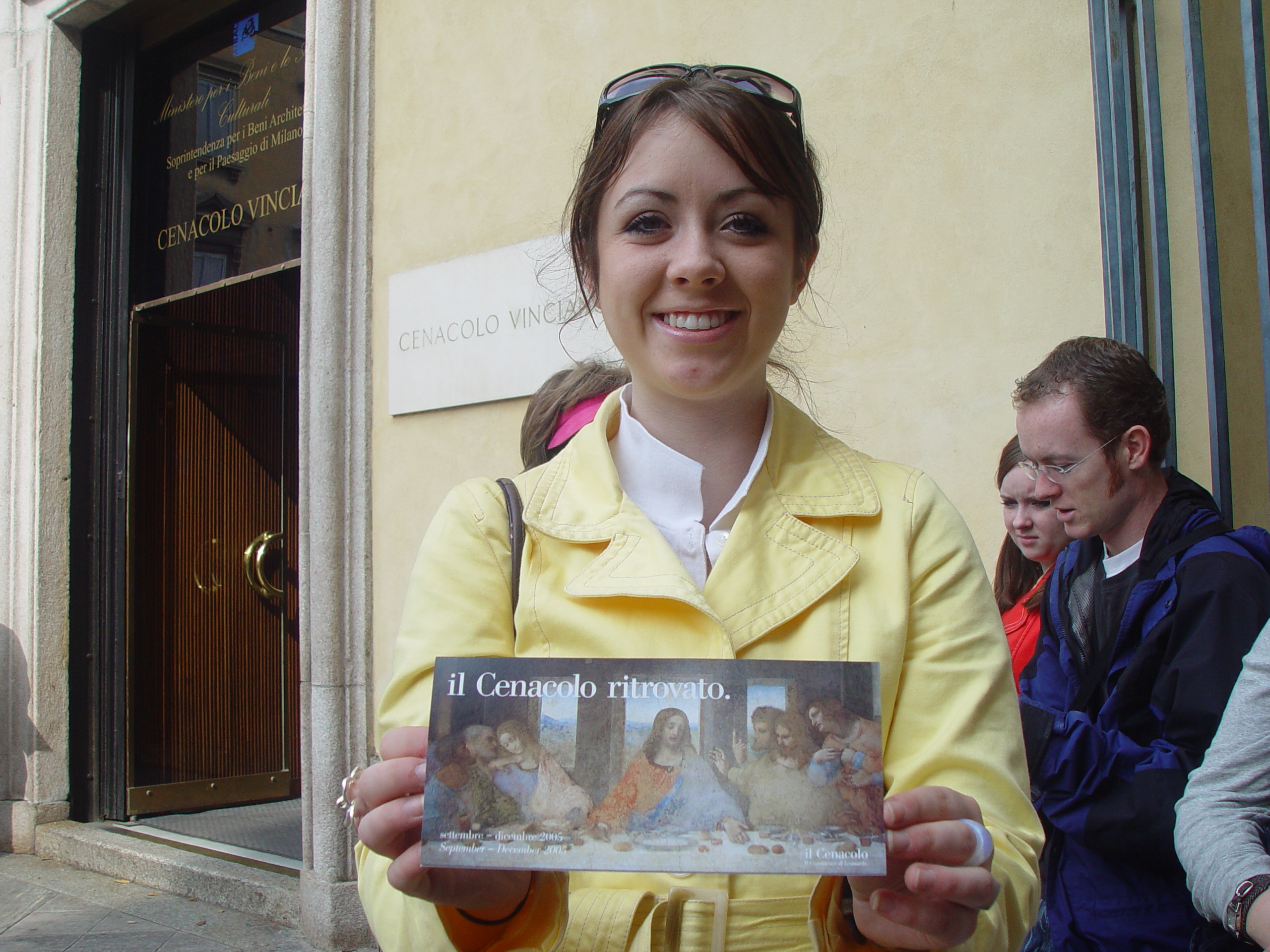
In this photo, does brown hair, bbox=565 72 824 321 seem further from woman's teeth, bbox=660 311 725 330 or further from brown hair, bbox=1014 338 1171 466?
brown hair, bbox=1014 338 1171 466

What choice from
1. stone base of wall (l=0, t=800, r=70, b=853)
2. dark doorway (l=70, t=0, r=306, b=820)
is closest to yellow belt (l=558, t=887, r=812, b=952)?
dark doorway (l=70, t=0, r=306, b=820)

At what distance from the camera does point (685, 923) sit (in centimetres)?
104

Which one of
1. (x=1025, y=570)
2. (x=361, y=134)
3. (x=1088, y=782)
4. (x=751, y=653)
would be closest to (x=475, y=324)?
(x=361, y=134)

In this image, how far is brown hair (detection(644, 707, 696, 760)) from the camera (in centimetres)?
89

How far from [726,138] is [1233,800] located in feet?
3.98

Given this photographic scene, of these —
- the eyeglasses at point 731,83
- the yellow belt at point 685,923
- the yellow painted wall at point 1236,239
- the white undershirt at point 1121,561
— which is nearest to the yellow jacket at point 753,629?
the yellow belt at point 685,923

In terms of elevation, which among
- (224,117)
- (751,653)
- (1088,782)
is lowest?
(1088,782)

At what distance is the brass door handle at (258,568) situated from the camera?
6422 millimetres

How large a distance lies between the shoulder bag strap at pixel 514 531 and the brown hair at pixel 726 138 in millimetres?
341

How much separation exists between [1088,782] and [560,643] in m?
1.18

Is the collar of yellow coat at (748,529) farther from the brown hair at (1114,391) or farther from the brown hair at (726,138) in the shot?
the brown hair at (1114,391)

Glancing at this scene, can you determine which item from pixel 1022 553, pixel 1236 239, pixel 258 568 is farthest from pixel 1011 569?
pixel 258 568

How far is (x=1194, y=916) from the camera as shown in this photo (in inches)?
70.6

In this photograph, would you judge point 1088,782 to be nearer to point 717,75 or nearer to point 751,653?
point 751,653
